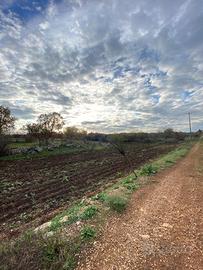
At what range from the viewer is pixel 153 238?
20.5 ft

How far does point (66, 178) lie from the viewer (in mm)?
18172

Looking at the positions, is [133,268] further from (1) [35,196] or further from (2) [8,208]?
(1) [35,196]

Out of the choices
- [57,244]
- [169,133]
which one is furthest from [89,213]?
[169,133]

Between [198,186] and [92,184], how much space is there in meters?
6.64

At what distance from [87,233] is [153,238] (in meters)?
1.69

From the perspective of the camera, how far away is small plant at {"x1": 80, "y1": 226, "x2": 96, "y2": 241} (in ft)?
20.7

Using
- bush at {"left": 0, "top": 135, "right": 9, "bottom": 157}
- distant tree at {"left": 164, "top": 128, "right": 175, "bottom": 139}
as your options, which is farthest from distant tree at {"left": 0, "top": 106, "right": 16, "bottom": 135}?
distant tree at {"left": 164, "top": 128, "right": 175, "bottom": 139}

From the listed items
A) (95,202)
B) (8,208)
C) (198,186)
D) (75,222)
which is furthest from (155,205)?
(8,208)

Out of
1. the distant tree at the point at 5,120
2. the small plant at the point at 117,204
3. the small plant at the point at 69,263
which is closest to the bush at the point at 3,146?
the distant tree at the point at 5,120

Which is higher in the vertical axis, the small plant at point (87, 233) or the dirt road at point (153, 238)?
the small plant at point (87, 233)

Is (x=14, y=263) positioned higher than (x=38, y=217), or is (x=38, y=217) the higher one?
(x=14, y=263)

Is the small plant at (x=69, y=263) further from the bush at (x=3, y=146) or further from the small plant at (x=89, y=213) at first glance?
the bush at (x=3, y=146)

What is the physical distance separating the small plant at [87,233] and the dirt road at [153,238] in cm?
29

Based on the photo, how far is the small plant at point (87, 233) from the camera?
20.7 feet
